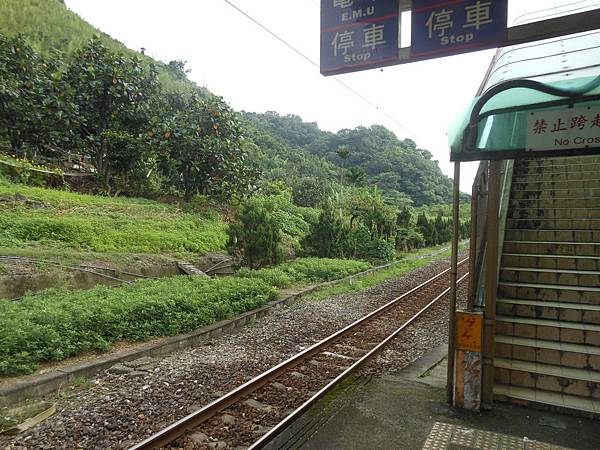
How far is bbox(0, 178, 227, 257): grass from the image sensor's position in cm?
982

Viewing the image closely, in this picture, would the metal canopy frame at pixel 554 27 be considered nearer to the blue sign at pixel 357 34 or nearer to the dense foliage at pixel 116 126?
the blue sign at pixel 357 34

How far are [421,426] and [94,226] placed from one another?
1052 centimetres

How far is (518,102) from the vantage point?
12.1 feet

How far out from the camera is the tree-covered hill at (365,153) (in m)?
48.2

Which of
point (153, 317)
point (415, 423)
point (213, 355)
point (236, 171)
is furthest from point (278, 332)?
point (236, 171)

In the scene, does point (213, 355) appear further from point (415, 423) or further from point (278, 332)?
point (415, 423)

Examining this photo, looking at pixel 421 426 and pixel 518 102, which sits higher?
pixel 518 102

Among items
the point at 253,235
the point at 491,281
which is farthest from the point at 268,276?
the point at 491,281

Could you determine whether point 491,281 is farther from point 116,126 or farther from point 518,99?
point 116,126

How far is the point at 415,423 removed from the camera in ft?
12.6

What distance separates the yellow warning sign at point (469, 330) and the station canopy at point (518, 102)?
5.37ft

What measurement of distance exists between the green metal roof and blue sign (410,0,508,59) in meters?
0.49

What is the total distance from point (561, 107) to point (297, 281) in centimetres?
986

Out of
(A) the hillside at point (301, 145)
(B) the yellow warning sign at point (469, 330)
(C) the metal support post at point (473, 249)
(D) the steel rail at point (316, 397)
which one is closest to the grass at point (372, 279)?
(D) the steel rail at point (316, 397)
